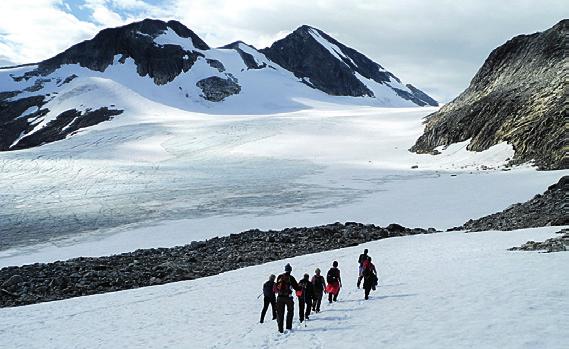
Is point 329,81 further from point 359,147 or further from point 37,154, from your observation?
point 37,154

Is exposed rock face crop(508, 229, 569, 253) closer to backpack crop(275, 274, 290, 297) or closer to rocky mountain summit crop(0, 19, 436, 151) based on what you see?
backpack crop(275, 274, 290, 297)

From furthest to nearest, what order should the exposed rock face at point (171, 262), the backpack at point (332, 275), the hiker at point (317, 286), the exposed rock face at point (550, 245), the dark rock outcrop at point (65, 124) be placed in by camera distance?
the dark rock outcrop at point (65, 124) < the exposed rock face at point (171, 262) < the exposed rock face at point (550, 245) < the backpack at point (332, 275) < the hiker at point (317, 286)

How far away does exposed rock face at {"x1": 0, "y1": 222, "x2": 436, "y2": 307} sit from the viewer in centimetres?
2011

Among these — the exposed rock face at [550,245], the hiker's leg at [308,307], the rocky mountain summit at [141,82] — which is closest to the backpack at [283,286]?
the hiker's leg at [308,307]

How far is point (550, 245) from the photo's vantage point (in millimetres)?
16016

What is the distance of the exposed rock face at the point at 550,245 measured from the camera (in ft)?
50.9

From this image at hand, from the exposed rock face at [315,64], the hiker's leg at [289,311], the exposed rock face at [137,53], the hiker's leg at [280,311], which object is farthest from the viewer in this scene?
the exposed rock face at [315,64]

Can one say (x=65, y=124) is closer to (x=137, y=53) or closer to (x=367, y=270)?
(x=137, y=53)

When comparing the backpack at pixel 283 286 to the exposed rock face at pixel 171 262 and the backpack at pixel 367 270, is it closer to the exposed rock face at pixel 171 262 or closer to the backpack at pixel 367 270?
the backpack at pixel 367 270

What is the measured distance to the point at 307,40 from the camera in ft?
582

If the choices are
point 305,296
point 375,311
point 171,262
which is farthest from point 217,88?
point 375,311

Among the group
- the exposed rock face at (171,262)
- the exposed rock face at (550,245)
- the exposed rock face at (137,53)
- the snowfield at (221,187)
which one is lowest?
the exposed rock face at (171,262)

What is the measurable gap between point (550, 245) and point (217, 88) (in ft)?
367

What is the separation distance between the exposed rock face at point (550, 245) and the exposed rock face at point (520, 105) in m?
21.2
